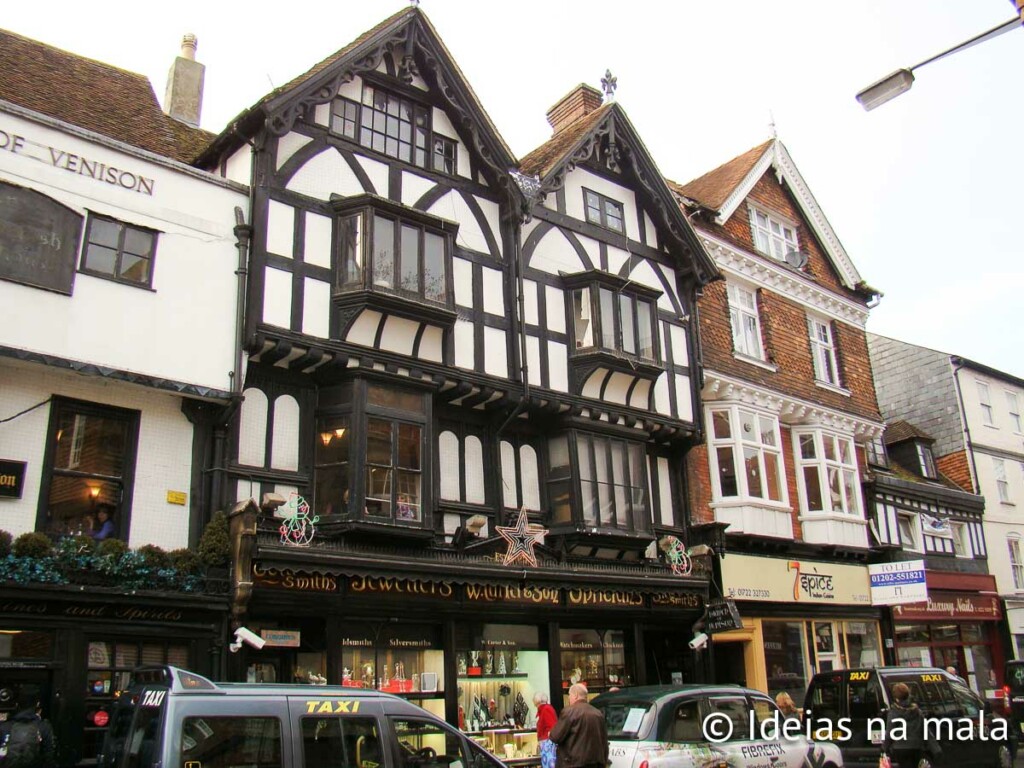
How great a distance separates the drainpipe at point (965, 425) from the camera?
28688mm

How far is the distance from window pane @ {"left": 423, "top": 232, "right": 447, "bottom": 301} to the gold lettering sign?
4.58m

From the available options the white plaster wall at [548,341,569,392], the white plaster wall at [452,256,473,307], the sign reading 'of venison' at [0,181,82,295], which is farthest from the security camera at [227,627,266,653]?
the white plaster wall at [548,341,569,392]

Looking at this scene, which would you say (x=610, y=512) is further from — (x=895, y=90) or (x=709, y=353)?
(x=895, y=90)

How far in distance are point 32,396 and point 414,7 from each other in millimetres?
9249

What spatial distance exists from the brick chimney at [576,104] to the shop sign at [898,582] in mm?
13089

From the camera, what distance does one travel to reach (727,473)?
20703 mm

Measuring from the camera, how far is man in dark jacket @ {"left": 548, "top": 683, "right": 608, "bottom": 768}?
32.8 feet

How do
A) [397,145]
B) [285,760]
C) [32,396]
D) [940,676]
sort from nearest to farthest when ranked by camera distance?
[285,760], [32,396], [940,676], [397,145]

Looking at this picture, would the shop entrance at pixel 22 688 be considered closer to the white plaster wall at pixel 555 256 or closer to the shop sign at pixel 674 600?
the shop sign at pixel 674 600

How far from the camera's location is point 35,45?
662 inches

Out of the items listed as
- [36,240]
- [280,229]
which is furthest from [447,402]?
[36,240]

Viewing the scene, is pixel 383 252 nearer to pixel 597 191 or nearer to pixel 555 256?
pixel 555 256

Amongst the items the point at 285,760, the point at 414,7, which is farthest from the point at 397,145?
the point at 285,760

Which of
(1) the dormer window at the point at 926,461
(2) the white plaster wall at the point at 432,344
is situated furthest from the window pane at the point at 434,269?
(1) the dormer window at the point at 926,461
